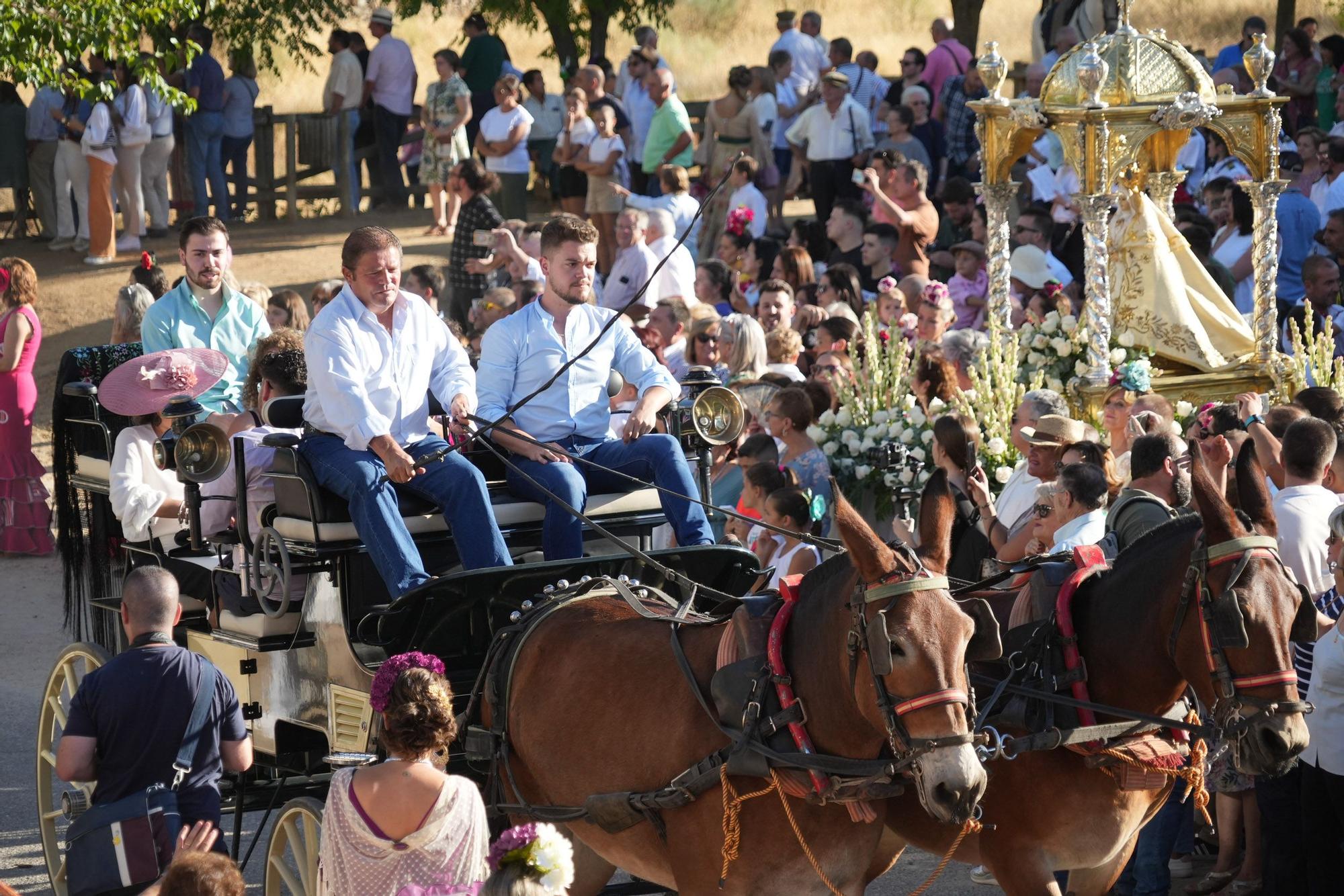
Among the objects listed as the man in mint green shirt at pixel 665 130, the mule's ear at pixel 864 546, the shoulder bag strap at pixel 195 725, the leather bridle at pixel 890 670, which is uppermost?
the man in mint green shirt at pixel 665 130

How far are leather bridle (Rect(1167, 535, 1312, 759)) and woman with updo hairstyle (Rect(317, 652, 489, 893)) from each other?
2098 mm

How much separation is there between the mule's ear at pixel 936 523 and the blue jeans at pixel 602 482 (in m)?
2.05

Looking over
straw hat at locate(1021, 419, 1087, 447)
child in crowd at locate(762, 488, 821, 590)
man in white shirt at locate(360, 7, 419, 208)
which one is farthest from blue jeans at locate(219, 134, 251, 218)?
straw hat at locate(1021, 419, 1087, 447)

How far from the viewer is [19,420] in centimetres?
1302

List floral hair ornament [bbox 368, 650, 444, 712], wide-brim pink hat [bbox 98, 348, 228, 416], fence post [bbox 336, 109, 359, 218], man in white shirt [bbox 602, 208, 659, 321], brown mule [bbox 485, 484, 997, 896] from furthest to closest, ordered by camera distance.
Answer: fence post [bbox 336, 109, 359, 218] → man in white shirt [bbox 602, 208, 659, 321] → wide-brim pink hat [bbox 98, 348, 228, 416] → floral hair ornament [bbox 368, 650, 444, 712] → brown mule [bbox 485, 484, 997, 896]

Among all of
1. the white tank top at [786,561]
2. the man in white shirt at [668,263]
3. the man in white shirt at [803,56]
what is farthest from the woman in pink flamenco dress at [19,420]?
the man in white shirt at [803,56]

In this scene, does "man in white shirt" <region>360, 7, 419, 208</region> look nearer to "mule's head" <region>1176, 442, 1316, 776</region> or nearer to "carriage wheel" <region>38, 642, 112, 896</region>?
"carriage wheel" <region>38, 642, 112, 896</region>

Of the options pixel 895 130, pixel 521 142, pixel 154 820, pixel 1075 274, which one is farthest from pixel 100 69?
pixel 154 820

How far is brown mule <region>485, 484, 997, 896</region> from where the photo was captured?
458cm

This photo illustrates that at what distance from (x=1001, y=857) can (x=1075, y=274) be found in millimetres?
9315

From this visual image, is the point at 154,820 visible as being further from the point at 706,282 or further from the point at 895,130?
the point at 895,130

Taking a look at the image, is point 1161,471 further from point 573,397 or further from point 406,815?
point 406,815

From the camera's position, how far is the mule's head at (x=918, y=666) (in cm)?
448

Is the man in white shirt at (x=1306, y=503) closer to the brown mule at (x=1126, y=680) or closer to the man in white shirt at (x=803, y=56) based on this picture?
the brown mule at (x=1126, y=680)
